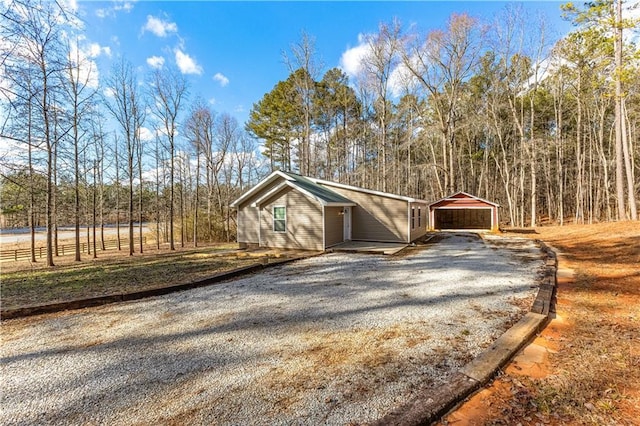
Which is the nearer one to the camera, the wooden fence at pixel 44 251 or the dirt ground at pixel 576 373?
the dirt ground at pixel 576 373

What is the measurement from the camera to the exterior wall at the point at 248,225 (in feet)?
44.4

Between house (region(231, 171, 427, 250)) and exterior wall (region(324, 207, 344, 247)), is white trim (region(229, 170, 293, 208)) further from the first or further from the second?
exterior wall (region(324, 207, 344, 247))

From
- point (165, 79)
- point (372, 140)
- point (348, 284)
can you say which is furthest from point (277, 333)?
point (372, 140)

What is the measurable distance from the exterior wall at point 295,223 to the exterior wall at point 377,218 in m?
2.75

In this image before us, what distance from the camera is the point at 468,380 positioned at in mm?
2449

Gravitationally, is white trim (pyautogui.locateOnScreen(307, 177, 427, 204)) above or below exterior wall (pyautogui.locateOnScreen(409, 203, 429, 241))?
above

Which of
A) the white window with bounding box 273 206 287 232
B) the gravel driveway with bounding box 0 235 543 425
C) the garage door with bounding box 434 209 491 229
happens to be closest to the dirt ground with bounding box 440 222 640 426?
the gravel driveway with bounding box 0 235 543 425

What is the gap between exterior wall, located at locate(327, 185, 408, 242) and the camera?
12.6 metres

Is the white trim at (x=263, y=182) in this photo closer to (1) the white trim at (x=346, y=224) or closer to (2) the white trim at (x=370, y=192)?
(2) the white trim at (x=370, y=192)

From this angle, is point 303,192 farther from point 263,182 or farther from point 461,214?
point 461,214

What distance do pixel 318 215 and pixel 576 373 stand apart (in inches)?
362

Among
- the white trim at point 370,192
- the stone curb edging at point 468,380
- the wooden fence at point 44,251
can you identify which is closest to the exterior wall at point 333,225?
the white trim at point 370,192

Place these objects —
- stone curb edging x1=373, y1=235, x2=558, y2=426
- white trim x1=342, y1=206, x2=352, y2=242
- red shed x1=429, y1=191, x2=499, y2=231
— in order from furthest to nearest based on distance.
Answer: red shed x1=429, y1=191, x2=499, y2=231 < white trim x1=342, y1=206, x2=352, y2=242 < stone curb edging x1=373, y1=235, x2=558, y2=426

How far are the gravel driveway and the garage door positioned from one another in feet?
52.8
